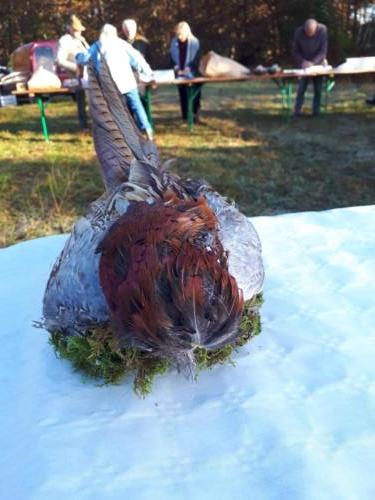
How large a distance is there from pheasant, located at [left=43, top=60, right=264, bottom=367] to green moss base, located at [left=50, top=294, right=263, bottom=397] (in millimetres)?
35

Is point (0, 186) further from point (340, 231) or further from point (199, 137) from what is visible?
point (340, 231)

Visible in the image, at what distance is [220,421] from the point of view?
1.30m

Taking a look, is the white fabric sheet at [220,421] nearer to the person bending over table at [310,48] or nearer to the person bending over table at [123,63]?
the person bending over table at [123,63]

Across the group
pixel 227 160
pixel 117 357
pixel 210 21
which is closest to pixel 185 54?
pixel 227 160

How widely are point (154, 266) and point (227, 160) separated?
15.5ft

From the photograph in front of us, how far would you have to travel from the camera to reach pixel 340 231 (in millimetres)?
2391

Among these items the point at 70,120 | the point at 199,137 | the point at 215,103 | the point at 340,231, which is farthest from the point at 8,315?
the point at 215,103

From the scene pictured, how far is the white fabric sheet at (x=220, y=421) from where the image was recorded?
114 cm

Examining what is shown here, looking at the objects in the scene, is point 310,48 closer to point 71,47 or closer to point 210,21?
point 71,47

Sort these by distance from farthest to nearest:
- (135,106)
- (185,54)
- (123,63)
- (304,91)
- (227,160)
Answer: (304,91) → (185,54) → (135,106) → (123,63) → (227,160)

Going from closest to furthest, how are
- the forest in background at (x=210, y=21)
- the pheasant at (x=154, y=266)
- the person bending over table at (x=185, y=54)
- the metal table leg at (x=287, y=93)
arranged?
the pheasant at (x=154, y=266) → the person bending over table at (x=185, y=54) → the metal table leg at (x=287, y=93) → the forest in background at (x=210, y=21)

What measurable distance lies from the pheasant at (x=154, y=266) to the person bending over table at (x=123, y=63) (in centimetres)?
410

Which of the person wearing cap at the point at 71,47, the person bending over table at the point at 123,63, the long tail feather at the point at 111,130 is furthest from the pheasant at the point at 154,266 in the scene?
the person wearing cap at the point at 71,47

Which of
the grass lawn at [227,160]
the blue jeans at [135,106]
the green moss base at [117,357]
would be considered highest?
the green moss base at [117,357]
